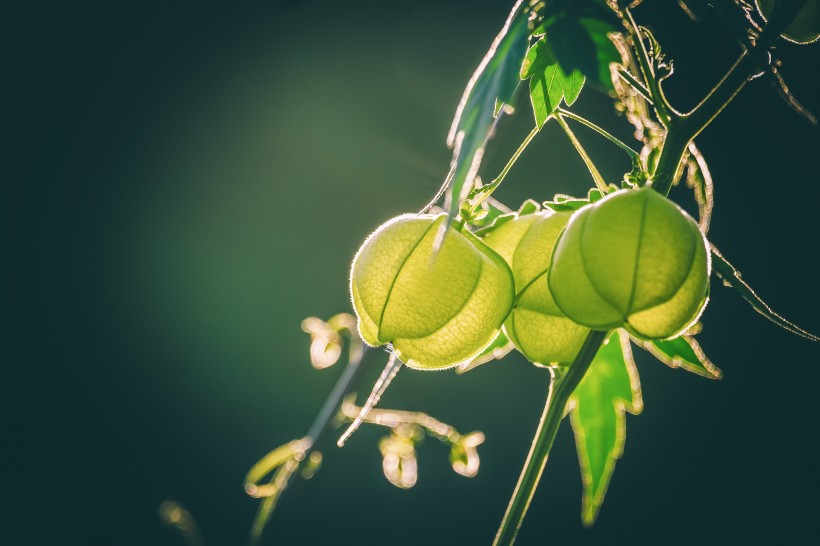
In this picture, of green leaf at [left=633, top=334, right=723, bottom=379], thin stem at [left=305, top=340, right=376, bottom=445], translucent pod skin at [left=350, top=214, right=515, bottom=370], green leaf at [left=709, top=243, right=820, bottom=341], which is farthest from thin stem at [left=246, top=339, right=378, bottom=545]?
green leaf at [left=709, top=243, right=820, bottom=341]

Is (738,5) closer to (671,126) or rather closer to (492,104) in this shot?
(671,126)

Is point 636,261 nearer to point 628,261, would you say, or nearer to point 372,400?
point 628,261

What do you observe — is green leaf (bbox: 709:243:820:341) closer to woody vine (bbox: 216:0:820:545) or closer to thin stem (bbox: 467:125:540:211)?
woody vine (bbox: 216:0:820:545)

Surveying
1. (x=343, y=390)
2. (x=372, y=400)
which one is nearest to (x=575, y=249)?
(x=372, y=400)

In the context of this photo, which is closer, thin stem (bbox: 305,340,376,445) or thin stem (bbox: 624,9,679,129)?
thin stem (bbox: 624,9,679,129)

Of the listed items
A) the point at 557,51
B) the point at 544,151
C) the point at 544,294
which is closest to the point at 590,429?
the point at 544,294

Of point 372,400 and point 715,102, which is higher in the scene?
point 715,102

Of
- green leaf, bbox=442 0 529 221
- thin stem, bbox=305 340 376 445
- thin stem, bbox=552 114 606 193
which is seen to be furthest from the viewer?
thin stem, bbox=305 340 376 445

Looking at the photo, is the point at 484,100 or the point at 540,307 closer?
the point at 484,100
